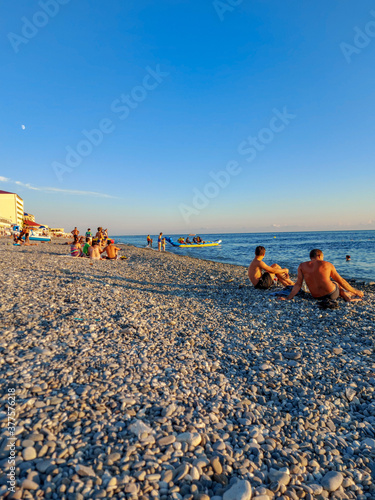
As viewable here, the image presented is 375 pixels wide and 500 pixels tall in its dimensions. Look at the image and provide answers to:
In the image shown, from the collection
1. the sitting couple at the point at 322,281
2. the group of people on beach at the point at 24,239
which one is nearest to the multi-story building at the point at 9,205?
the group of people on beach at the point at 24,239

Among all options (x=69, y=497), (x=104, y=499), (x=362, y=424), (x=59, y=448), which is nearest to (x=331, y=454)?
(x=362, y=424)

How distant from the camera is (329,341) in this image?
19.7 ft

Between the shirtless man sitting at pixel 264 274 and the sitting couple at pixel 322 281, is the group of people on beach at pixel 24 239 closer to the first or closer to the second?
the shirtless man sitting at pixel 264 274

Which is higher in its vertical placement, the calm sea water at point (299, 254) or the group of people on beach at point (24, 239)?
the group of people on beach at point (24, 239)

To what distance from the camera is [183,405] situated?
358cm

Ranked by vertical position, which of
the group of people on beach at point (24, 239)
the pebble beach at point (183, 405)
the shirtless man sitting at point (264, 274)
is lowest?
the pebble beach at point (183, 405)

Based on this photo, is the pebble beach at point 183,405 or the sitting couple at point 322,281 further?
the sitting couple at point 322,281

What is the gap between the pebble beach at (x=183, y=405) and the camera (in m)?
2.50

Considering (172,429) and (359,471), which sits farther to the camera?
(172,429)

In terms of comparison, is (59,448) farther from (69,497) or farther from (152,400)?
(152,400)

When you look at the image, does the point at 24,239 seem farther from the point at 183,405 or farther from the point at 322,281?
the point at 183,405

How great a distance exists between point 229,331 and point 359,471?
3.93 metres

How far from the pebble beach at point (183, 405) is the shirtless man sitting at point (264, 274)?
10.8 feet

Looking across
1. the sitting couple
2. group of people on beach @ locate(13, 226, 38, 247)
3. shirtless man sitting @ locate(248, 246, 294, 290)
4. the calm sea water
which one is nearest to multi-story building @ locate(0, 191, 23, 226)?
the calm sea water
